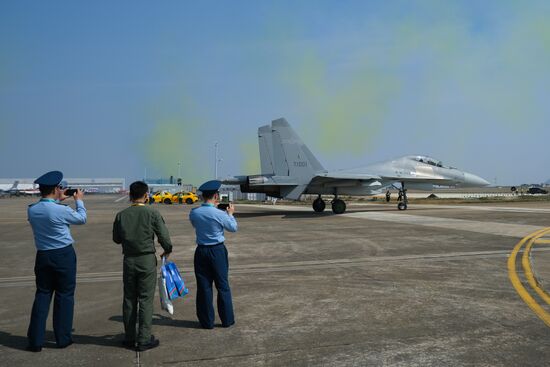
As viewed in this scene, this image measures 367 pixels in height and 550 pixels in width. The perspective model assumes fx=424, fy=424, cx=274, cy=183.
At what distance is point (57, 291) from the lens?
15.1 feet

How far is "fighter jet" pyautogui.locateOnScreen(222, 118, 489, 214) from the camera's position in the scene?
77.8 feet

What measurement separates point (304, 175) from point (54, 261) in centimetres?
2011

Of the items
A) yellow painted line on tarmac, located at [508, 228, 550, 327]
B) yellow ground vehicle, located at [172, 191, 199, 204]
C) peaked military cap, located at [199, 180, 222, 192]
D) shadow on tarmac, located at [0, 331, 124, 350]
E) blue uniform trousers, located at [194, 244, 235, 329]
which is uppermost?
peaked military cap, located at [199, 180, 222, 192]

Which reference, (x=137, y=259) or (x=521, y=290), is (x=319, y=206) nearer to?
(x=521, y=290)

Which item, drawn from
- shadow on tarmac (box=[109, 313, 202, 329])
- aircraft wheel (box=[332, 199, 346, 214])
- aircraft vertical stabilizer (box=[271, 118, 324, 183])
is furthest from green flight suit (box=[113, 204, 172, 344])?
aircraft wheel (box=[332, 199, 346, 214])

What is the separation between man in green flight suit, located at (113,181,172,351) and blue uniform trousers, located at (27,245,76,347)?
0.57 m

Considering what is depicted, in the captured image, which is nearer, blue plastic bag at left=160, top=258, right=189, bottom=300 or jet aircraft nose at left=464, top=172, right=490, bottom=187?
blue plastic bag at left=160, top=258, right=189, bottom=300

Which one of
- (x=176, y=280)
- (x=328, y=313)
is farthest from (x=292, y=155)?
(x=176, y=280)

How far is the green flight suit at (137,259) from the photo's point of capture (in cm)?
454

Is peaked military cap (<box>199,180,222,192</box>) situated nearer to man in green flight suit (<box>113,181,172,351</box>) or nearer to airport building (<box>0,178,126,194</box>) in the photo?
man in green flight suit (<box>113,181,172,351</box>)

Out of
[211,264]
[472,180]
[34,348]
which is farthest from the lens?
[472,180]

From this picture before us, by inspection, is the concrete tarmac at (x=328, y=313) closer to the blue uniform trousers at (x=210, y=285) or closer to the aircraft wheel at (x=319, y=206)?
the blue uniform trousers at (x=210, y=285)

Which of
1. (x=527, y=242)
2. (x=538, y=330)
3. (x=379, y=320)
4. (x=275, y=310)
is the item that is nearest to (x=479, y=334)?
(x=538, y=330)

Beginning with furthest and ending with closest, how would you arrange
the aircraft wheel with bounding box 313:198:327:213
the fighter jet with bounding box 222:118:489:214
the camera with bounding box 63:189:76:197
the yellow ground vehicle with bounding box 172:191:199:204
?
the yellow ground vehicle with bounding box 172:191:199:204
the aircraft wheel with bounding box 313:198:327:213
the fighter jet with bounding box 222:118:489:214
the camera with bounding box 63:189:76:197
